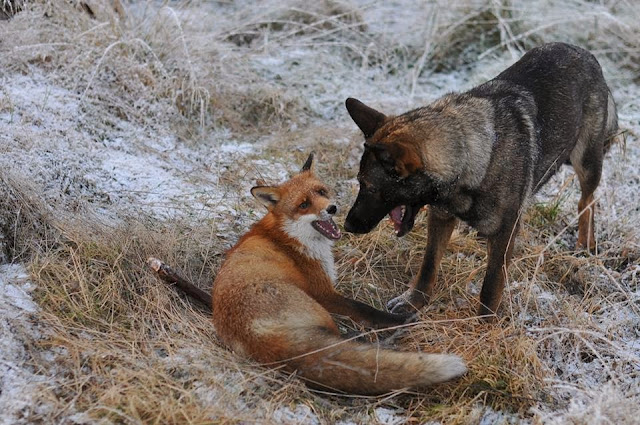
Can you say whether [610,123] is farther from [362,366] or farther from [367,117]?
[362,366]

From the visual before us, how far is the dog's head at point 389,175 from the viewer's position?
361cm

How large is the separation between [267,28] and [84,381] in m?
5.35

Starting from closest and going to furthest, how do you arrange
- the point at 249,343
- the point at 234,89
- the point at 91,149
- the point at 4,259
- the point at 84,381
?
1. the point at 84,381
2. the point at 249,343
3. the point at 4,259
4. the point at 91,149
5. the point at 234,89

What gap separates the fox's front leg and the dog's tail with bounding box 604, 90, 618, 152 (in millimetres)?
2646

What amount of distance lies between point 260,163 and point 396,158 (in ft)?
8.25

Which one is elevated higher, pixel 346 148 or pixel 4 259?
pixel 4 259

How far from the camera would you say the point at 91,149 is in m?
5.36

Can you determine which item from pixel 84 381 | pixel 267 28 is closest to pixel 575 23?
pixel 267 28

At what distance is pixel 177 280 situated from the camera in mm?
4156

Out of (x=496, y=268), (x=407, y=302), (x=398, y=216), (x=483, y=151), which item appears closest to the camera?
(x=483, y=151)

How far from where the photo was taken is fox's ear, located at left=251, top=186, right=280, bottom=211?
4234 mm

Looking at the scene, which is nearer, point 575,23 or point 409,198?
point 409,198

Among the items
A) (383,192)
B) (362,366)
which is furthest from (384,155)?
(362,366)

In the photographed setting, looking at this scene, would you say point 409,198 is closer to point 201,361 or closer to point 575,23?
point 201,361
